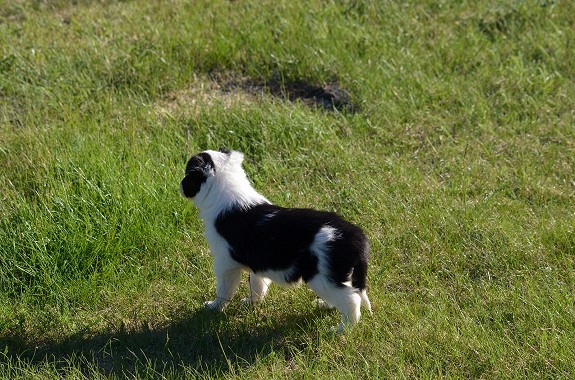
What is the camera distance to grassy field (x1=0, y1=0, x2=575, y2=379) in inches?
211

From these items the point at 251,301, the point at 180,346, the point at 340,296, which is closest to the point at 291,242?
the point at 340,296

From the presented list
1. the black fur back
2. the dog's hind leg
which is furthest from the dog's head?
the dog's hind leg

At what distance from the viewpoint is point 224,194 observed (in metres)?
5.37

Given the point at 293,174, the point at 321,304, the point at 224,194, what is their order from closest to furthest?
the point at 224,194 < the point at 321,304 < the point at 293,174

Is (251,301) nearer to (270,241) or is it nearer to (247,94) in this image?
(270,241)

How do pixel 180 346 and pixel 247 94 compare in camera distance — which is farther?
pixel 247 94

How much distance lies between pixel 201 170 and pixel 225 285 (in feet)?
2.62

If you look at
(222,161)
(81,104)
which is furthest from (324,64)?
(222,161)

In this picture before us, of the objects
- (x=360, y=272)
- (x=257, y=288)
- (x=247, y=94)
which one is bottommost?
(x=257, y=288)

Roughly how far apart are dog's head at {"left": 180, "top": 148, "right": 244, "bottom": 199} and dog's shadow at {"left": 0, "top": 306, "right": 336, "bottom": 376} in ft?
2.85

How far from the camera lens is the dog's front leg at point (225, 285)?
18.0 ft

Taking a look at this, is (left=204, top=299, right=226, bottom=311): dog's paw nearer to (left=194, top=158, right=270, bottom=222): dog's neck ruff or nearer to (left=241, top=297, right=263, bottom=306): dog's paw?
(left=241, top=297, right=263, bottom=306): dog's paw

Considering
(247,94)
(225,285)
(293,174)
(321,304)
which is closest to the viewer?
(225,285)

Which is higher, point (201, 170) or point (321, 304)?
point (201, 170)
